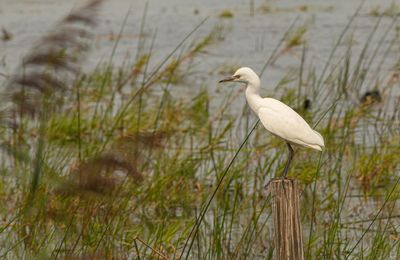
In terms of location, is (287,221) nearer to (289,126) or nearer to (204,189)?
(289,126)

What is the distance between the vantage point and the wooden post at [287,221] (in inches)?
125

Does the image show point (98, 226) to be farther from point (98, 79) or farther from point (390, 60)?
point (390, 60)

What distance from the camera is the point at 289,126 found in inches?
145

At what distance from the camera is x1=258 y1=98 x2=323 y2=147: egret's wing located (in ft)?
12.1

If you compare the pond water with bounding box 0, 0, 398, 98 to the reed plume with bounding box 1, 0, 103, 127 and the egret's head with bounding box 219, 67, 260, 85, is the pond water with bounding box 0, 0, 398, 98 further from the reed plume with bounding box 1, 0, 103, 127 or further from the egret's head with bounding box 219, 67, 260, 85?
the reed plume with bounding box 1, 0, 103, 127

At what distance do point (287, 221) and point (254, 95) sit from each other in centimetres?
90

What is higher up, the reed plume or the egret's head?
the reed plume

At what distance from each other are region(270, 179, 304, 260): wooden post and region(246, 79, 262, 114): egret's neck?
0.74 metres

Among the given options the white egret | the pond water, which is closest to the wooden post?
the white egret

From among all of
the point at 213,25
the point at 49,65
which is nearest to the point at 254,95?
the point at 49,65

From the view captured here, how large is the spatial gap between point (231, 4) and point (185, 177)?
14252 mm

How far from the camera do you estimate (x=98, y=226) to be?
15.6ft

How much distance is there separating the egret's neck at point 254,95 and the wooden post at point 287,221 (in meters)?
0.74

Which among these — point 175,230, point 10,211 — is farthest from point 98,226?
point 10,211
